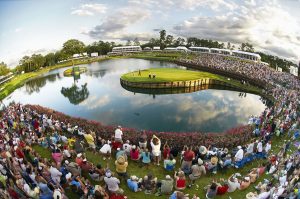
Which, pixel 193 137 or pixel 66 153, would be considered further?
pixel 193 137

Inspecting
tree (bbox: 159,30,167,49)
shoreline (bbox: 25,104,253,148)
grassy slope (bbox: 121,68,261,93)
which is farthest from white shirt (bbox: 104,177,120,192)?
tree (bbox: 159,30,167,49)

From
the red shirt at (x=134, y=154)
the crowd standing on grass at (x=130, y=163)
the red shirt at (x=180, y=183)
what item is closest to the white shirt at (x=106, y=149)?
the crowd standing on grass at (x=130, y=163)

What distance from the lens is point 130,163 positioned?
15305 mm

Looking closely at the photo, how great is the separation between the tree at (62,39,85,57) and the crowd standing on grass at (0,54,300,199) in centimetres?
11459

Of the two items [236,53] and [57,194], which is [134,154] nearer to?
[57,194]

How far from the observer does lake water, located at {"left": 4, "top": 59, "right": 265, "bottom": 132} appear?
31.0 m

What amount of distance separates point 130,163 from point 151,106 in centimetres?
2246

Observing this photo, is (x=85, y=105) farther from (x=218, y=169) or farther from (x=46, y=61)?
(x=46, y=61)

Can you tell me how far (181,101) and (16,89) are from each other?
36.6 metres

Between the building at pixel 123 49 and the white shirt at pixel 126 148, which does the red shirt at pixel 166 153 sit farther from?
the building at pixel 123 49

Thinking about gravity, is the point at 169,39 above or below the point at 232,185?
above

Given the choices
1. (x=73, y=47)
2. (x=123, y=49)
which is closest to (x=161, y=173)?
(x=123, y=49)

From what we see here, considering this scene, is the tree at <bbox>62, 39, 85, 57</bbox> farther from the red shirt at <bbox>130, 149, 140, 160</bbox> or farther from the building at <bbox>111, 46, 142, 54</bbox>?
the red shirt at <bbox>130, 149, 140, 160</bbox>

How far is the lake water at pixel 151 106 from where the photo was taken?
1219 inches
